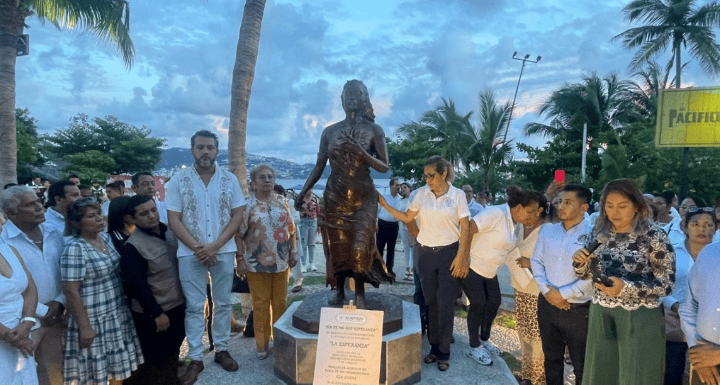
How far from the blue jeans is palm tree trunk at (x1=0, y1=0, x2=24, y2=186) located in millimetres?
5741

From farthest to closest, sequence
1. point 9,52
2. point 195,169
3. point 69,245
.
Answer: point 9,52
point 195,169
point 69,245

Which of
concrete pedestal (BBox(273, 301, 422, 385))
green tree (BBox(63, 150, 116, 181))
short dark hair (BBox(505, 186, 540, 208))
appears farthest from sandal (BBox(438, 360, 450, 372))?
green tree (BBox(63, 150, 116, 181))

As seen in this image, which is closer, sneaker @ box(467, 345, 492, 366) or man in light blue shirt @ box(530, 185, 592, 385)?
man in light blue shirt @ box(530, 185, 592, 385)

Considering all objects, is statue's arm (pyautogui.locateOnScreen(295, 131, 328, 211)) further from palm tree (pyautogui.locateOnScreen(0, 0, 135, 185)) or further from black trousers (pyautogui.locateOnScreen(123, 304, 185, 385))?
palm tree (pyautogui.locateOnScreen(0, 0, 135, 185))

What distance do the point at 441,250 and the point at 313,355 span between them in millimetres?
1415

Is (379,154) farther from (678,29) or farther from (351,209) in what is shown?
(678,29)

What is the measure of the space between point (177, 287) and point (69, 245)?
2.79 ft

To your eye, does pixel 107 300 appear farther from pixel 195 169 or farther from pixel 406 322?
pixel 406 322

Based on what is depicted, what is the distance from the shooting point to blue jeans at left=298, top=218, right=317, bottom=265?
8094mm

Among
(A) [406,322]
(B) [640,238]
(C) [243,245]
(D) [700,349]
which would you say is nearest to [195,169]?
(C) [243,245]

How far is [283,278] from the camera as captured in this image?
4004mm

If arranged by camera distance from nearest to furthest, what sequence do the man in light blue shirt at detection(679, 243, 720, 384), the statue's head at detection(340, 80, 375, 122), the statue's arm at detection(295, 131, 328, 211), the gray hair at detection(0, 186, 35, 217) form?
1. the man in light blue shirt at detection(679, 243, 720, 384)
2. the gray hair at detection(0, 186, 35, 217)
3. the statue's head at detection(340, 80, 375, 122)
4. the statue's arm at detection(295, 131, 328, 211)

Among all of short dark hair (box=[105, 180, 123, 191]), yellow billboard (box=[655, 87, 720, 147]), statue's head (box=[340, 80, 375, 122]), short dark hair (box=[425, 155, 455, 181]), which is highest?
yellow billboard (box=[655, 87, 720, 147])

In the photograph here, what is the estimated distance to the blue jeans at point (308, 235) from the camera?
809 cm
